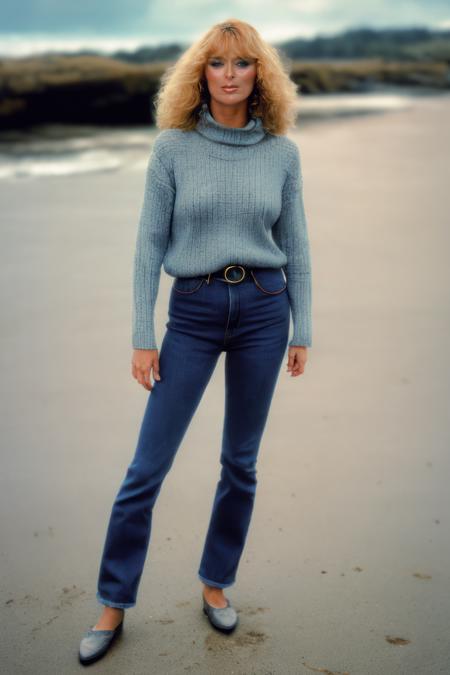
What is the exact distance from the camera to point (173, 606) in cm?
245

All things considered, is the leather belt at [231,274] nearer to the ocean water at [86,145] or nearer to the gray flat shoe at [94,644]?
the gray flat shoe at [94,644]

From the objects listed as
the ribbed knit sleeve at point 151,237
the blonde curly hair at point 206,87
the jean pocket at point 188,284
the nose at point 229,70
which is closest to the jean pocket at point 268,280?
the jean pocket at point 188,284

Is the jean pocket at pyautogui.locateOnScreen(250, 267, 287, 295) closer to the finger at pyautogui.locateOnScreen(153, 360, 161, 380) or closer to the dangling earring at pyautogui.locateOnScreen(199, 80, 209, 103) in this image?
the finger at pyautogui.locateOnScreen(153, 360, 161, 380)

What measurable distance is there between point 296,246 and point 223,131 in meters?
0.36

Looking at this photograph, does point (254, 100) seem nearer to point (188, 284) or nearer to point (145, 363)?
point (188, 284)

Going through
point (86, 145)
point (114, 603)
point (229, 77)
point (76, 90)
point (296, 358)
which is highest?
point (229, 77)

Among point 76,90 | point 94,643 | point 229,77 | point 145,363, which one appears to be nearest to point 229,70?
point 229,77

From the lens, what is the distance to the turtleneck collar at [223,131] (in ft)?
7.03

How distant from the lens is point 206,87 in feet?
7.33

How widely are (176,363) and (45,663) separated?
2.70ft

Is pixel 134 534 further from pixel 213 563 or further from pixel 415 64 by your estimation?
pixel 415 64

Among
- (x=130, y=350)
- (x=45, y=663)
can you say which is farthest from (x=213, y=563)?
(x=130, y=350)

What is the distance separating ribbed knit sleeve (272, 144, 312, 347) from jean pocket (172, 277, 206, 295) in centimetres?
28

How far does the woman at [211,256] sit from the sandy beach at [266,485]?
0.84 ft
